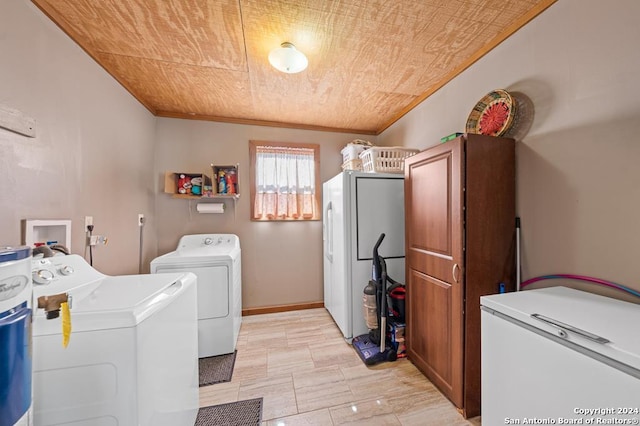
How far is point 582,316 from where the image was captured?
92cm

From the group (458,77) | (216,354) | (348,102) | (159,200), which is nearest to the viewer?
(458,77)

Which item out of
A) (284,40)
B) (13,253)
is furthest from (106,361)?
(284,40)

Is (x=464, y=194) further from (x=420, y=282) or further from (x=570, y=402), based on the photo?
(x=570, y=402)

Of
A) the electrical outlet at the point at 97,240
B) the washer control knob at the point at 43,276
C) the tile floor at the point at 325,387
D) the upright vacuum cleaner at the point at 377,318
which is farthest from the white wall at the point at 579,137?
the electrical outlet at the point at 97,240

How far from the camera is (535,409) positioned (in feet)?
3.06

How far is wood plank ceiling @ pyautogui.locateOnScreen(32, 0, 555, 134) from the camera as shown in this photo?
4.56 ft

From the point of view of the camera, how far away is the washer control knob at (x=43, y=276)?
101 cm

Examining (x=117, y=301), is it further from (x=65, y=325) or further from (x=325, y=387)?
(x=325, y=387)

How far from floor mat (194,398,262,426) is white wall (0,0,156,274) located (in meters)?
1.38

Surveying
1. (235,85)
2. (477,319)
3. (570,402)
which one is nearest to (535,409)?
(570,402)

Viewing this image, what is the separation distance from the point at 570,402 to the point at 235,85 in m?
2.92

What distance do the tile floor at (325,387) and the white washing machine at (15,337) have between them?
1251 mm

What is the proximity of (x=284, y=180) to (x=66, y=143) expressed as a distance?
1980 millimetres

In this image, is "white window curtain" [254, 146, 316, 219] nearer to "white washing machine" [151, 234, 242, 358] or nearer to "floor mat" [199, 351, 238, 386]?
"white washing machine" [151, 234, 242, 358]
